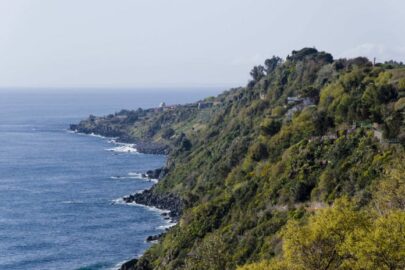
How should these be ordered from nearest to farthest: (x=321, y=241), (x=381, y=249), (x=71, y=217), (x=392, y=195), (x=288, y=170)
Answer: (x=381, y=249)
(x=321, y=241)
(x=392, y=195)
(x=288, y=170)
(x=71, y=217)

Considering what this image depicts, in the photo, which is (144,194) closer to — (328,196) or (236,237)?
(236,237)

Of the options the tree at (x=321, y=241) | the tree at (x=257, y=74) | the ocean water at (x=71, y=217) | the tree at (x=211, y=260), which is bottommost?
the ocean water at (x=71, y=217)

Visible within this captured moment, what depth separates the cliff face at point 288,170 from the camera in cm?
7462

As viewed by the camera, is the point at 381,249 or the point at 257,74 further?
the point at 257,74

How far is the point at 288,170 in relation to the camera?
92625 millimetres

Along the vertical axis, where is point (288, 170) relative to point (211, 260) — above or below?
above

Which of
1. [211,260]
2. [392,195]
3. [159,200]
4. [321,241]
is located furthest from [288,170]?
[159,200]

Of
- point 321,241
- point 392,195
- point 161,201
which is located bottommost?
point 161,201

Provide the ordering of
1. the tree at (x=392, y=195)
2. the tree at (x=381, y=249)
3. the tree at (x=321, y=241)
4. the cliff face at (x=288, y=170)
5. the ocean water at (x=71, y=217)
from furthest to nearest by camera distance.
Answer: the ocean water at (x=71, y=217) < the cliff face at (x=288, y=170) < the tree at (x=392, y=195) < the tree at (x=321, y=241) < the tree at (x=381, y=249)

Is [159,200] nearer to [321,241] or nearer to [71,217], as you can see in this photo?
[71,217]

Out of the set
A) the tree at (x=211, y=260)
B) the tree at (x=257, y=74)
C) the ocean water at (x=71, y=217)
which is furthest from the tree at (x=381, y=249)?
the tree at (x=257, y=74)

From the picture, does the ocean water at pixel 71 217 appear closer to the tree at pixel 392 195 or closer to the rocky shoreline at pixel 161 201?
the rocky shoreline at pixel 161 201

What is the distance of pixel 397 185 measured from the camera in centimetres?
5222

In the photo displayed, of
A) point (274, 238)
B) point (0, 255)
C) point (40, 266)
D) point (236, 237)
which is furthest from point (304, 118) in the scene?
point (0, 255)
